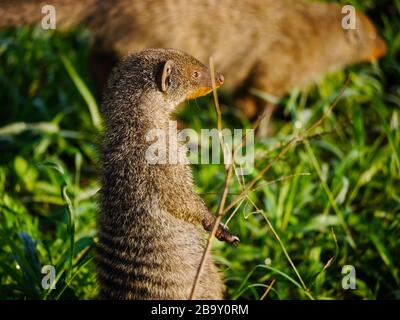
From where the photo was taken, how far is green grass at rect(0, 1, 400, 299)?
266cm

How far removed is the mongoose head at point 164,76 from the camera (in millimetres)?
2166

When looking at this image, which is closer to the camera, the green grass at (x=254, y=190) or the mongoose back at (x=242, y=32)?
the green grass at (x=254, y=190)

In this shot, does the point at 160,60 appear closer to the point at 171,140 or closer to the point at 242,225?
the point at 171,140

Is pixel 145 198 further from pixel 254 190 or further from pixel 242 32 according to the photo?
pixel 242 32

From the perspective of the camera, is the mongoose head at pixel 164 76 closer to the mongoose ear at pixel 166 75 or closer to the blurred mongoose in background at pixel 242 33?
the mongoose ear at pixel 166 75

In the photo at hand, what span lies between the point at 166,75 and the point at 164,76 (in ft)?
0.08

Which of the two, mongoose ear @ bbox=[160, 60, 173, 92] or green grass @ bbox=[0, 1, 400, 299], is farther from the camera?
green grass @ bbox=[0, 1, 400, 299]

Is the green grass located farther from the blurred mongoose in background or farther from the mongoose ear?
the mongoose ear

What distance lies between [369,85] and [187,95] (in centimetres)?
275

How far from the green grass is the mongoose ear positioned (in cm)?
39

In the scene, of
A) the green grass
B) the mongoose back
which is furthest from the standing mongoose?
the mongoose back

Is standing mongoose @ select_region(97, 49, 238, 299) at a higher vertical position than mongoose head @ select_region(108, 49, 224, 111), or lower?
lower

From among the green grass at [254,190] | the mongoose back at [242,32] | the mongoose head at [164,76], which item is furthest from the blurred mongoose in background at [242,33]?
the mongoose head at [164,76]

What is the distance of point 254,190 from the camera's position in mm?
2062
